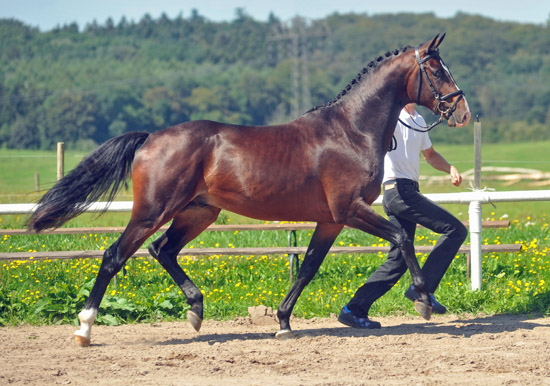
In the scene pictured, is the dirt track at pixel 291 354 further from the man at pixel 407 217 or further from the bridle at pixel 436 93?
the bridle at pixel 436 93

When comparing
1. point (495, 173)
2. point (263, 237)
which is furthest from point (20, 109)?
point (263, 237)

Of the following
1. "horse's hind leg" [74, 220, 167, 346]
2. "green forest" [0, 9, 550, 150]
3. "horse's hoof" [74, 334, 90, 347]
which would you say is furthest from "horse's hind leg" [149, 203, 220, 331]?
"green forest" [0, 9, 550, 150]

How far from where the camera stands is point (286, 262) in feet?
25.7

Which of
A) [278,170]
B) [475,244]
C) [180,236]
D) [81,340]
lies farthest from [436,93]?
[81,340]

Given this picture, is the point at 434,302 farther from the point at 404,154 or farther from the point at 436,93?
the point at 436,93

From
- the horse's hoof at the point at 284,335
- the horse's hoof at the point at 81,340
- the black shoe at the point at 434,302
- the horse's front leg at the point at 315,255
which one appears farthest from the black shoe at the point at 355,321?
the horse's hoof at the point at 81,340

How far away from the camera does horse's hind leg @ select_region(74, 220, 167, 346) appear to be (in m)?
5.30

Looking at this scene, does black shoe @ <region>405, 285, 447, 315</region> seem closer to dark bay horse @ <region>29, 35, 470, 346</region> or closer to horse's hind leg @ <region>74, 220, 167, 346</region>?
dark bay horse @ <region>29, 35, 470, 346</region>

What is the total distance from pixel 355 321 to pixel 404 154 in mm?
1398

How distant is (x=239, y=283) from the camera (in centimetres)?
713

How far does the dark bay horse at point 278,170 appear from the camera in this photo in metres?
5.35

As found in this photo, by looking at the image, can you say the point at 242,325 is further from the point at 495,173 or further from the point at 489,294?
the point at 495,173

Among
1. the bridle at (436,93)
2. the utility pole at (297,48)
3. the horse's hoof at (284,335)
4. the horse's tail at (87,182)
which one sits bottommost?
the horse's hoof at (284,335)

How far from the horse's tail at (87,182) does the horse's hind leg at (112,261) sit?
0.42m
